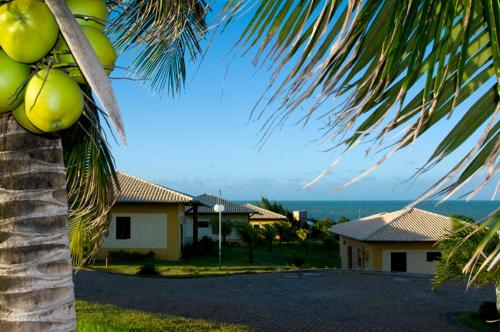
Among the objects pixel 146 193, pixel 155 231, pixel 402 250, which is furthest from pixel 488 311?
pixel 146 193

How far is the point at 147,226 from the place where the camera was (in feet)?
94.9

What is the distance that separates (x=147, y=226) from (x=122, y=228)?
52.5 inches

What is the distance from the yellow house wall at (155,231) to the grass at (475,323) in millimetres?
16442

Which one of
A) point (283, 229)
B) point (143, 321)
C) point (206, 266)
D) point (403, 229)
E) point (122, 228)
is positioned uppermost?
point (122, 228)

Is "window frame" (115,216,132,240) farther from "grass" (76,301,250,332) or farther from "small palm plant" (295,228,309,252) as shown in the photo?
"small palm plant" (295,228,309,252)

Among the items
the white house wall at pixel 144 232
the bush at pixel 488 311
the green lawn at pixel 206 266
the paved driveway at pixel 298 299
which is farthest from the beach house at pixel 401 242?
the bush at pixel 488 311

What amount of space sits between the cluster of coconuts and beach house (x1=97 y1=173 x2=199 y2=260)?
27255 mm

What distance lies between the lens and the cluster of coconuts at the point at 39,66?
1288mm

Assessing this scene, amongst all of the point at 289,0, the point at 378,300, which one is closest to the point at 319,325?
the point at 378,300

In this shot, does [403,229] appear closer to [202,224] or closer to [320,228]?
[202,224]

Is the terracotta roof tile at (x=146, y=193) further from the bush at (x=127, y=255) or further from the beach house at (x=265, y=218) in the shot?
the beach house at (x=265, y=218)

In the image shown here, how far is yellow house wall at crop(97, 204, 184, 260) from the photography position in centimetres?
2877

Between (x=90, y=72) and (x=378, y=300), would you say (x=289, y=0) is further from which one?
(x=378, y=300)

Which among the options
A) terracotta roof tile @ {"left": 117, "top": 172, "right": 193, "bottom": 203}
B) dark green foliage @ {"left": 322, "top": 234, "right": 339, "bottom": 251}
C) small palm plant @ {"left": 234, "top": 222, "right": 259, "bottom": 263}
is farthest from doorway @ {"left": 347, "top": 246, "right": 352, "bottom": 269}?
terracotta roof tile @ {"left": 117, "top": 172, "right": 193, "bottom": 203}
